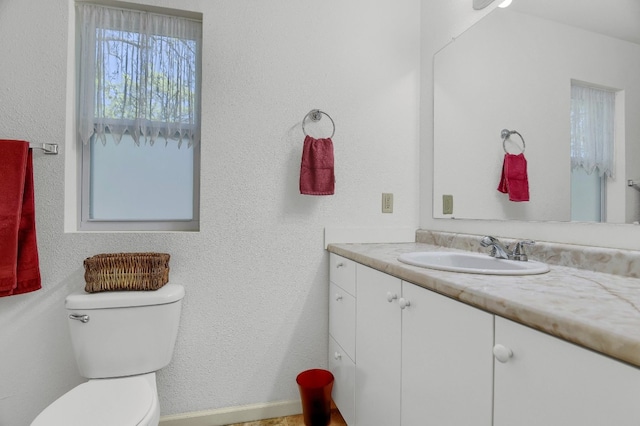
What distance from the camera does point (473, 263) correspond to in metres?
1.25

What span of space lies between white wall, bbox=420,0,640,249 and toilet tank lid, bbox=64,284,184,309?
4.36ft

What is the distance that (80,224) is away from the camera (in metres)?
1.55

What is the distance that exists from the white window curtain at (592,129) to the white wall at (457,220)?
0.19m

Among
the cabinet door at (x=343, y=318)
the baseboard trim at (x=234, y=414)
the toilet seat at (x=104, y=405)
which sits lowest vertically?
the baseboard trim at (x=234, y=414)

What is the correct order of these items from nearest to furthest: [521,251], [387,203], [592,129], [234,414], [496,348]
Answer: [496,348] → [592,129] → [521,251] → [234,414] → [387,203]

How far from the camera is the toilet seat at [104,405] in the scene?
94 cm

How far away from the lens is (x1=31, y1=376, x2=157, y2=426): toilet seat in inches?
37.1

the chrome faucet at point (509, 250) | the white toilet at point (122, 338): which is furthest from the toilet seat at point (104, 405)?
the chrome faucet at point (509, 250)

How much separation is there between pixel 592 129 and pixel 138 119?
1806 mm

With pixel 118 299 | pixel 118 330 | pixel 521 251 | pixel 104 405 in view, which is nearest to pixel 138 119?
pixel 118 299

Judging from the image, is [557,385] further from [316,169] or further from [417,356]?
[316,169]

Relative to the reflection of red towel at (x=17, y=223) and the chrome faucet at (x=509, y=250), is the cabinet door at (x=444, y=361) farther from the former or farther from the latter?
the reflection of red towel at (x=17, y=223)

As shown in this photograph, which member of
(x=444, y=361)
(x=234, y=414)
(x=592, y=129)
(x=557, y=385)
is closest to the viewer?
(x=557, y=385)

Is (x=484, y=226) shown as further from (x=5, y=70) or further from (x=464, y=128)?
(x=5, y=70)
